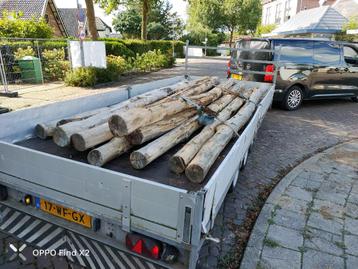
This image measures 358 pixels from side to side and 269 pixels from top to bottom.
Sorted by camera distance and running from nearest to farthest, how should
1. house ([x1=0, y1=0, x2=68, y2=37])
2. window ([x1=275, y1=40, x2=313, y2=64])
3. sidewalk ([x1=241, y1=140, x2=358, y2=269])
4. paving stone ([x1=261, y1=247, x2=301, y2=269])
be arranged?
paving stone ([x1=261, y1=247, x2=301, y2=269]), sidewalk ([x1=241, y1=140, x2=358, y2=269]), window ([x1=275, y1=40, x2=313, y2=64]), house ([x1=0, y1=0, x2=68, y2=37])

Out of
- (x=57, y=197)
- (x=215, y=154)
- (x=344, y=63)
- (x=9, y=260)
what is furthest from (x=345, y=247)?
(x=344, y=63)

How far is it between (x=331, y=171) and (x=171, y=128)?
11.1 feet

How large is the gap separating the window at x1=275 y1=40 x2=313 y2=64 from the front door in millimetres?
216

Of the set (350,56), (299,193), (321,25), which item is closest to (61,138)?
(299,193)

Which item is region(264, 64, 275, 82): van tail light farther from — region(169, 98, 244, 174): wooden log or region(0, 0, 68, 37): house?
region(0, 0, 68, 37): house

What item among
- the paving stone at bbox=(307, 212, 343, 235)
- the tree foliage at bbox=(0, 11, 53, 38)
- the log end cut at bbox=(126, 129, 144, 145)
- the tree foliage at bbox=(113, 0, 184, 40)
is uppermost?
the tree foliage at bbox=(113, 0, 184, 40)

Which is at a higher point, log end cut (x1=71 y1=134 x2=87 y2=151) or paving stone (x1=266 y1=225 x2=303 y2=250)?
log end cut (x1=71 y1=134 x2=87 y2=151)

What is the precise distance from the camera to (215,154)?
8.60 feet

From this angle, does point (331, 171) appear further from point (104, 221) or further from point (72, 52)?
point (72, 52)

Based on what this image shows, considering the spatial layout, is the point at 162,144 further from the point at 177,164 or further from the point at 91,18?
the point at 91,18

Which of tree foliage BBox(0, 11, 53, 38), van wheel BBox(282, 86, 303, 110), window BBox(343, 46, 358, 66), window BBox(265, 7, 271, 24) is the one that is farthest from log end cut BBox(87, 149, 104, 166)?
window BBox(265, 7, 271, 24)

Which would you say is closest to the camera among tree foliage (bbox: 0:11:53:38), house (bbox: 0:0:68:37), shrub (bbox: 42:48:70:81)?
shrub (bbox: 42:48:70:81)

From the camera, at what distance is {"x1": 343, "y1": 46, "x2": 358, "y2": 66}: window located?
9547 mm

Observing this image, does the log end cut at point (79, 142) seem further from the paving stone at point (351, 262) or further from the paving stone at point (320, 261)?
the paving stone at point (351, 262)
